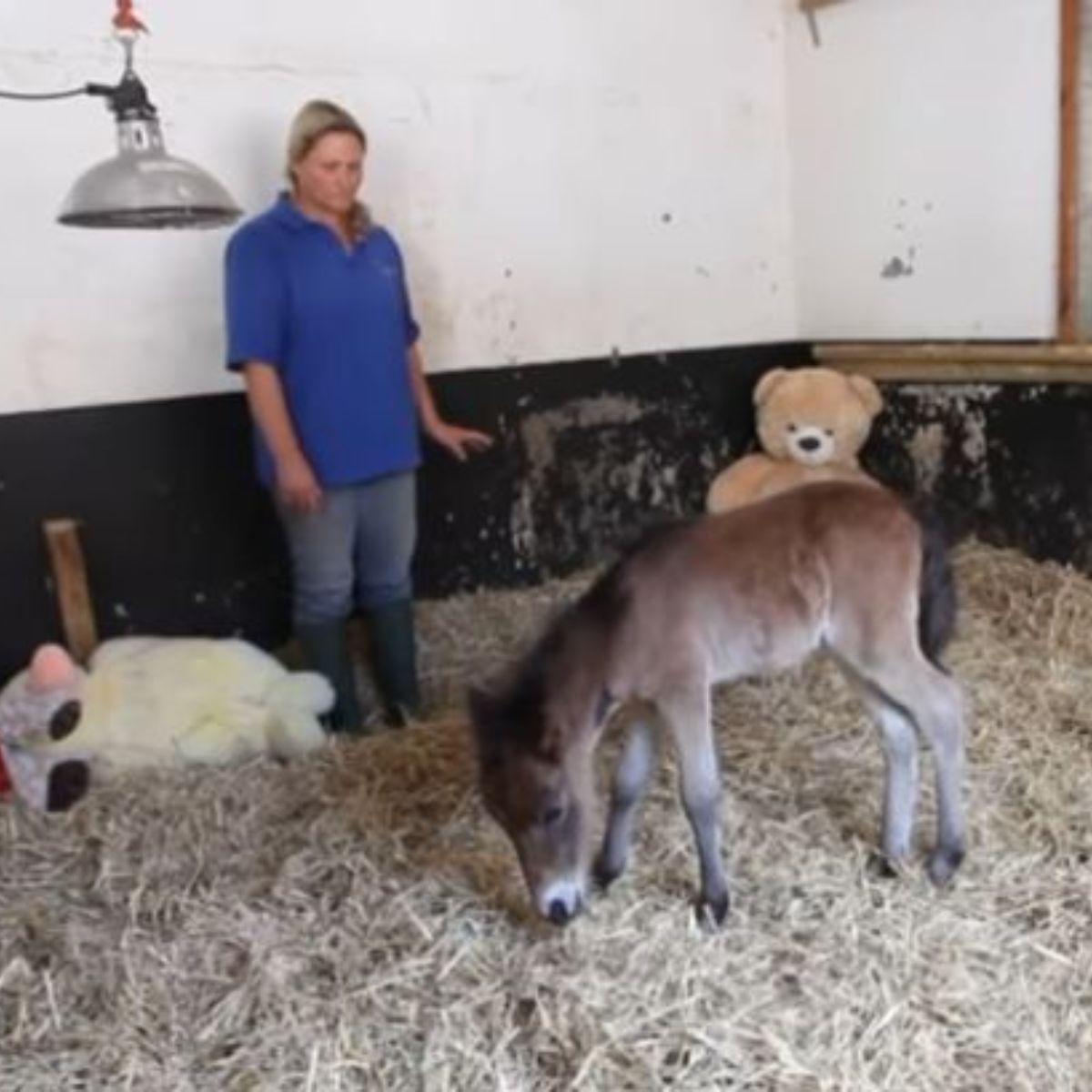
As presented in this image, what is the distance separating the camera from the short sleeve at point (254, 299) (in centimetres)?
247

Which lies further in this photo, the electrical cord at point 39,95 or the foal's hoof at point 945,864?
the electrical cord at point 39,95

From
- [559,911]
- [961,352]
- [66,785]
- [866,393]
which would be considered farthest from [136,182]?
[961,352]

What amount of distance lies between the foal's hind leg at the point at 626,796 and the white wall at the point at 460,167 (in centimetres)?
152

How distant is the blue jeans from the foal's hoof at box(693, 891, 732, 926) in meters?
1.13

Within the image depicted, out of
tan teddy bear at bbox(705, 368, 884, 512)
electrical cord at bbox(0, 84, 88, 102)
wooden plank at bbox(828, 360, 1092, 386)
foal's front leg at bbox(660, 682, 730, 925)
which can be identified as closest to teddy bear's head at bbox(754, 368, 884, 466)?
tan teddy bear at bbox(705, 368, 884, 512)

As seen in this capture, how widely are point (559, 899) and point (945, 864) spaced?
0.62 metres

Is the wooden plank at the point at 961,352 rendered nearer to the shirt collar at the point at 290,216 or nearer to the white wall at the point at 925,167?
the white wall at the point at 925,167

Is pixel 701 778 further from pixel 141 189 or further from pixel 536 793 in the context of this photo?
pixel 141 189

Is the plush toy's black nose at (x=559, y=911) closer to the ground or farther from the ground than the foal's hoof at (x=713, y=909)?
farther from the ground

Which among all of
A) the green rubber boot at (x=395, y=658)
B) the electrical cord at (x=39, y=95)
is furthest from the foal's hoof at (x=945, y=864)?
the electrical cord at (x=39, y=95)

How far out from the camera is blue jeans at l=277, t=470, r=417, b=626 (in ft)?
8.52

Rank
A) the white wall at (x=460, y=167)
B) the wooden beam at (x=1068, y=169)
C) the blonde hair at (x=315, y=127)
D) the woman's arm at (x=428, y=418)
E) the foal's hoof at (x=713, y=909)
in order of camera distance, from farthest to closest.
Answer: the wooden beam at (x=1068, y=169) → the woman's arm at (x=428, y=418) → the white wall at (x=460, y=167) → the blonde hair at (x=315, y=127) → the foal's hoof at (x=713, y=909)

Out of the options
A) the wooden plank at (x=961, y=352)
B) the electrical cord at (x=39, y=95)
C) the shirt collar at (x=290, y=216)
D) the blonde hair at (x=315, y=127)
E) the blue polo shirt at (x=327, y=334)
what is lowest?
the wooden plank at (x=961, y=352)

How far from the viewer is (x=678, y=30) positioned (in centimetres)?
362
